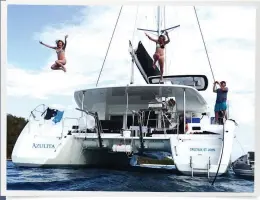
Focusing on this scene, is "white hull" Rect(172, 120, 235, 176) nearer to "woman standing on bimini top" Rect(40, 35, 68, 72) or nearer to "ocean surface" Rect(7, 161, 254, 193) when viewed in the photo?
"ocean surface" Rect(7, 161, 254, 193)

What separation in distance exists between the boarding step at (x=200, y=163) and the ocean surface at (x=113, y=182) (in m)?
0.14

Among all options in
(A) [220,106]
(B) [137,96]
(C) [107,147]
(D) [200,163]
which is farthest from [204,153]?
(B) [137,96]

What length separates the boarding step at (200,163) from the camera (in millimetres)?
6765

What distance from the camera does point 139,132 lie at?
7.57 metres

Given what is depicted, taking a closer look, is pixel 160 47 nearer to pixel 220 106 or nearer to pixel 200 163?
pixel 220 106

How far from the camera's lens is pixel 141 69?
8047 millimetres

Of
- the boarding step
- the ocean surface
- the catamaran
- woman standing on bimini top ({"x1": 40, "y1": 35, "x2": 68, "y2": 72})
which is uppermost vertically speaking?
woman standing on bimini top ({"x1": 40, "y1": 35, "x2": 68, "y2": 72})

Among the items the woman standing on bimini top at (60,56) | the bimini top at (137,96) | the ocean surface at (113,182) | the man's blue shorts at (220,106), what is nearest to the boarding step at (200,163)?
the ocean surface at (113,182)

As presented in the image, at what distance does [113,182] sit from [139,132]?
904 millimetres

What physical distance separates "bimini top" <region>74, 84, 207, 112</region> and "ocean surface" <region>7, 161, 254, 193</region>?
1.23 meters

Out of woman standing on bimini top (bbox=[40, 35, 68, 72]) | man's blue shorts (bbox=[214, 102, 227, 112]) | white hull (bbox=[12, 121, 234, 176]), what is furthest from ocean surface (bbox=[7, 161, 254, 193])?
woman standing on bimini top (bbox=[40, 35, 68, 72])

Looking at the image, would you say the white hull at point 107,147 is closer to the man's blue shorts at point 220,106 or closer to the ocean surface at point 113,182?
the ocean surface at point 113,182

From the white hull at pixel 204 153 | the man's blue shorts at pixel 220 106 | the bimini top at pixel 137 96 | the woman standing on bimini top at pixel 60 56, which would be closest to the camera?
the white hull at pixel 204 153

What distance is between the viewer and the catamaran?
686 centimetres
